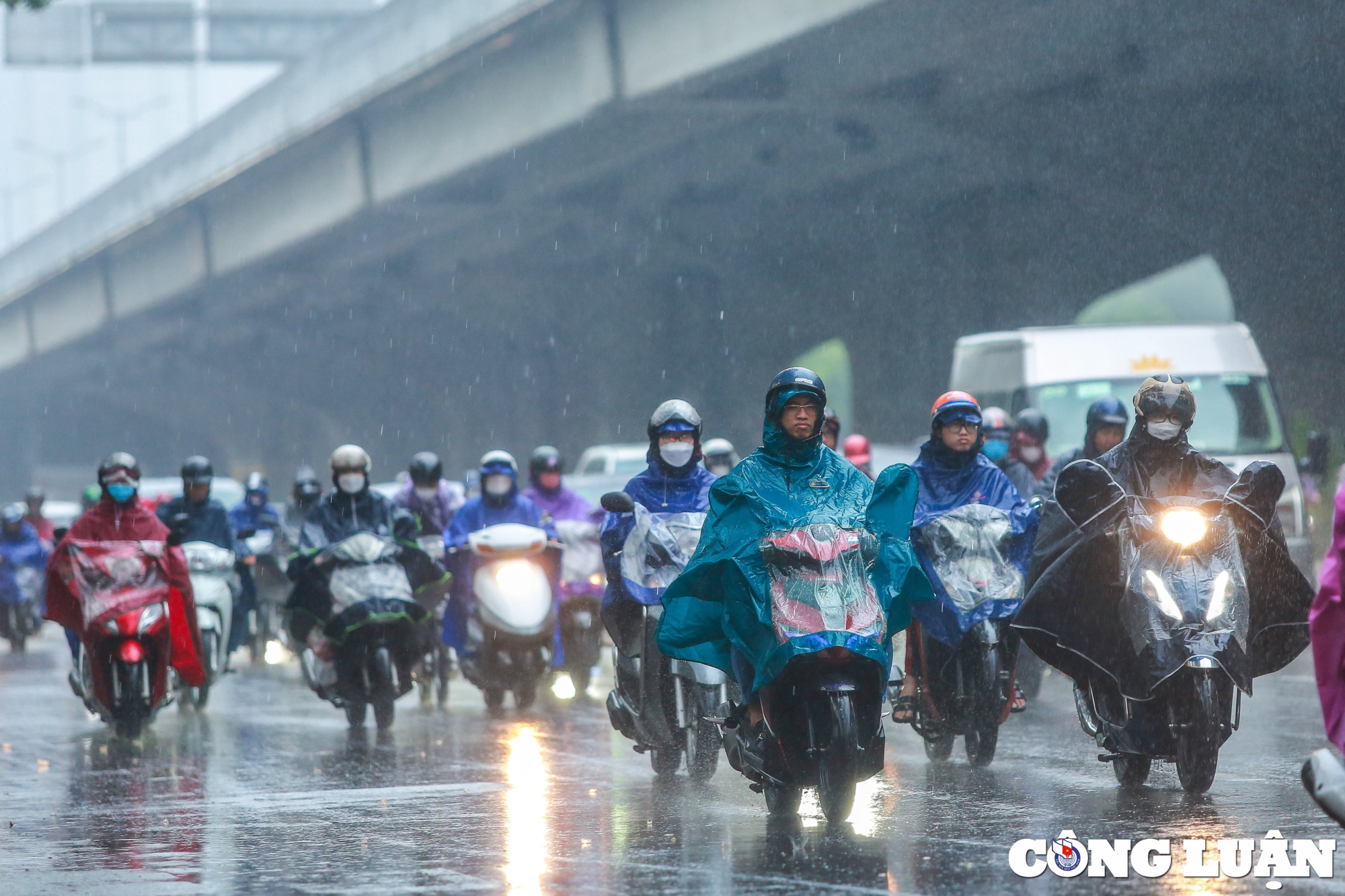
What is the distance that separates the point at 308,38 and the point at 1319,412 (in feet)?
111

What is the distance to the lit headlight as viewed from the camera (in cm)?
1333

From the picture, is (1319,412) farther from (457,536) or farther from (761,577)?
(761,577)

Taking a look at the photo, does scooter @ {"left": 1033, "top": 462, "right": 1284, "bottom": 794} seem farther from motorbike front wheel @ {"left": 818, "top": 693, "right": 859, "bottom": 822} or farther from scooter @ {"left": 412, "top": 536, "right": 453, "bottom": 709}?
scooter @ {"left": 412, "top": 536, "right": 453, "bottom": 709}

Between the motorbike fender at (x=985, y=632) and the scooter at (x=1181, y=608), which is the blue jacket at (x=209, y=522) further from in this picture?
the scooter at (x=1181, y=608)

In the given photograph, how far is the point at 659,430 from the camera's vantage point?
383 inches

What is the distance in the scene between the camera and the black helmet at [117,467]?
12125 millimetres

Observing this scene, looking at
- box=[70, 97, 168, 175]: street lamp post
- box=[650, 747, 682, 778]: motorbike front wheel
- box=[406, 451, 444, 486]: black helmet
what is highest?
box=[70, 97, 168, 175]: street lamp post

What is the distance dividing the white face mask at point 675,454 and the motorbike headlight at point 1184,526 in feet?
7.85

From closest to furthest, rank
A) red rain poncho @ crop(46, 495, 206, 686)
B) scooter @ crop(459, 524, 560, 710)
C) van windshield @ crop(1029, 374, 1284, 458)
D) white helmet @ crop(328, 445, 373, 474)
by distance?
red rain poncho @ crop(46, 495, 206, 686), white helmet @ crop(328, 445, 373, 474), scooter @ crop(459, 524, 560, 710), van windshield @ crop(1029, 374, 1284, 458)

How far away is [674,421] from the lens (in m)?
9.70

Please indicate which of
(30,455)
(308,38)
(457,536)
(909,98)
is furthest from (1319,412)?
(30,455)

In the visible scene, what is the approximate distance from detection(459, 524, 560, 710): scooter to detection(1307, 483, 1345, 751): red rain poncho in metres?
7.87

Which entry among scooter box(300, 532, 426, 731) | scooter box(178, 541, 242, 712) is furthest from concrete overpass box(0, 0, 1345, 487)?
scooter box(300, 532, 426, 731)

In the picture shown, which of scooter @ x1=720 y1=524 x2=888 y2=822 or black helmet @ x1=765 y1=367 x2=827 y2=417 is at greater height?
black helmet @ x1=765 y1=367 x2=827 y2=417
